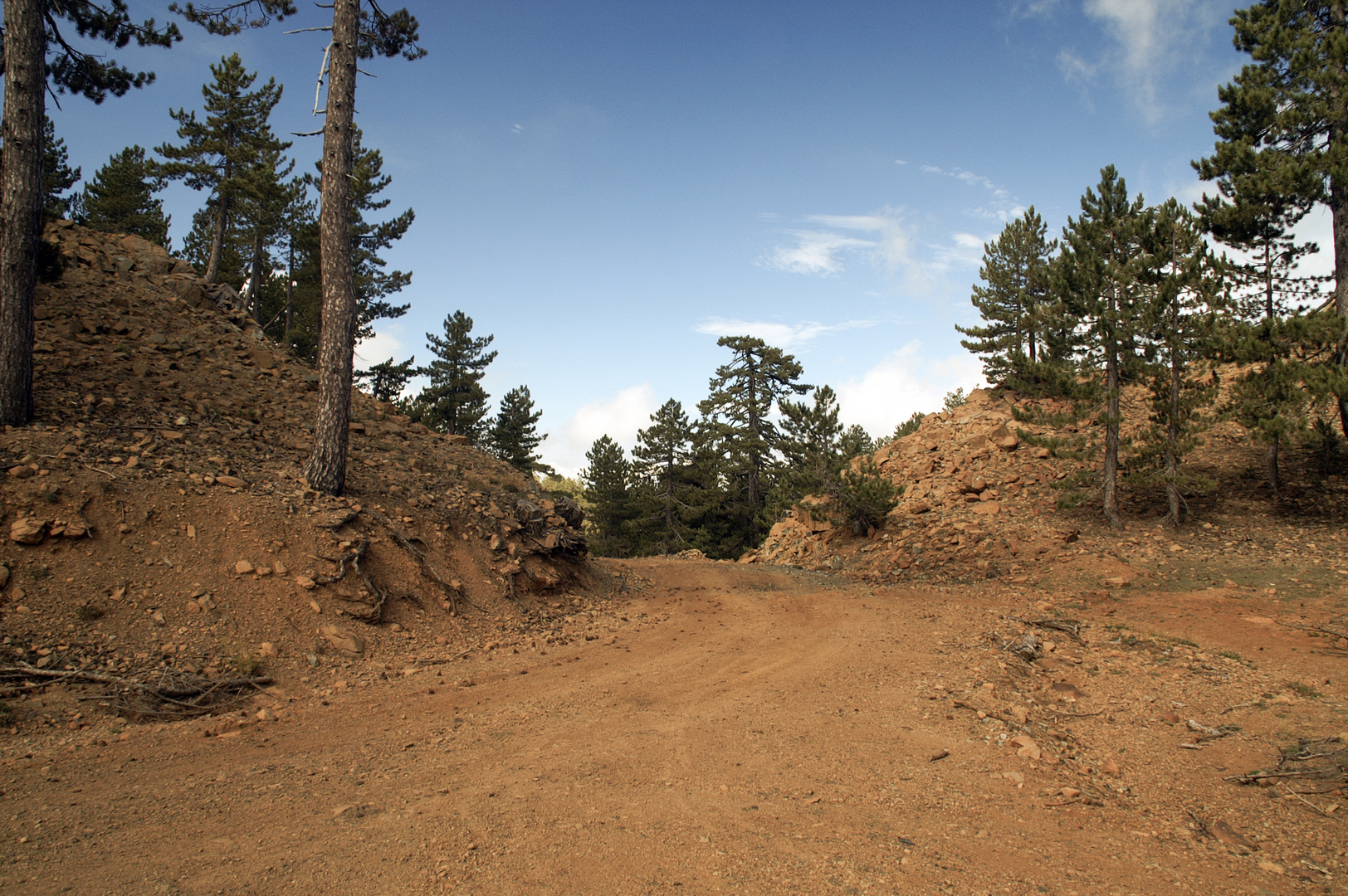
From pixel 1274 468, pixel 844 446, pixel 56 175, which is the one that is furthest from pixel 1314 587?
pixel 56 175

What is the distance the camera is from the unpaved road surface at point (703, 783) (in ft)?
12.5

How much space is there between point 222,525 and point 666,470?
2926 cm

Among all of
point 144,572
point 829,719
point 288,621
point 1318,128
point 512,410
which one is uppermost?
point 1318,128

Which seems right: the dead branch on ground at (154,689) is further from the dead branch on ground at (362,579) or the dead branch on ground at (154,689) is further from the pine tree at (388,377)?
the pine tree at (388,377)

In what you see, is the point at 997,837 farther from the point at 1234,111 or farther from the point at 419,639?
the point at 1234,111

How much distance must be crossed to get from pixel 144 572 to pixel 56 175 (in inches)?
1117

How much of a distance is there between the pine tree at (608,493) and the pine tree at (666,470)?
7.84ft

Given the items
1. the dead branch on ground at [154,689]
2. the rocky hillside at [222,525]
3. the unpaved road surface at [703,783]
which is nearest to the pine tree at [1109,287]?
the unpaved road surface at [703,783]

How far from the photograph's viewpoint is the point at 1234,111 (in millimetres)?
16562

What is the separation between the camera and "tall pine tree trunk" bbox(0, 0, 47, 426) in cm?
923

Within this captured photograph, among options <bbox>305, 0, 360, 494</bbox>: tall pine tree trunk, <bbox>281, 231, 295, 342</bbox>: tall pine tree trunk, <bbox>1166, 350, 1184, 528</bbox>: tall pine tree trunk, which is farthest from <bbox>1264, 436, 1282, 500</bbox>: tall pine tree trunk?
<bbox>281, 231, 295, 342</bbox>: tall pine tree trunk

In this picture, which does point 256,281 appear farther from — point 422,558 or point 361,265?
point 422,558

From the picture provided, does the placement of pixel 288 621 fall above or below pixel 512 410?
below

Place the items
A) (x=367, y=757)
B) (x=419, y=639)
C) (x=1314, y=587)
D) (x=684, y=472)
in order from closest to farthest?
(x=367, y=757) < (x=419, y=639) < (x=1314, y=587) < (x=684, y=472)
